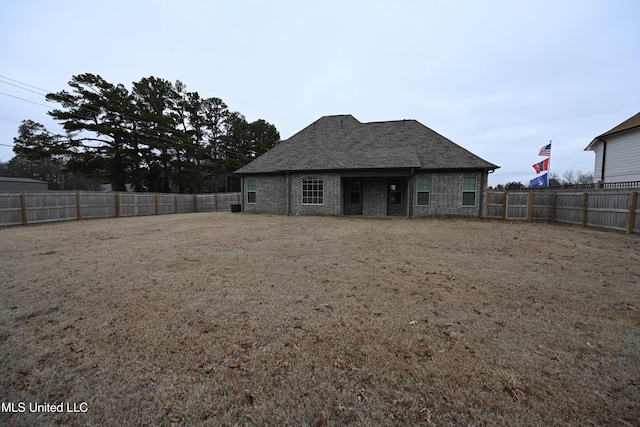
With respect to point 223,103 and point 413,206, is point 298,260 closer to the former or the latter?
point 413,206

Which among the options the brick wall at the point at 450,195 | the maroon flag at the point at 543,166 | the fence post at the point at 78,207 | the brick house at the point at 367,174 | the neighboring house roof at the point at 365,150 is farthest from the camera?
the maroon flag at the point at 543,166

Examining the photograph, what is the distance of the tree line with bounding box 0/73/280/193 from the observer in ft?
88.9

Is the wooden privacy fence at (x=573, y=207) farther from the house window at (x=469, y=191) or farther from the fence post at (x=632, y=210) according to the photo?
the house window at (x=469, y=191)

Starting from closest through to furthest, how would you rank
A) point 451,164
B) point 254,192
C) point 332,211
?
point 451,164
point 332,211
point 254,192

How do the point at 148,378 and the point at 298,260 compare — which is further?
the point at 298,260

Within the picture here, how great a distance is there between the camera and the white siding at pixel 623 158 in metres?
16.2

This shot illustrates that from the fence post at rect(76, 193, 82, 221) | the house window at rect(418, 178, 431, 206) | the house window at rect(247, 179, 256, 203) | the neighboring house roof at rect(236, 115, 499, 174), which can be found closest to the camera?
the neighboring house roof at rect(236, 115, 499, 174)

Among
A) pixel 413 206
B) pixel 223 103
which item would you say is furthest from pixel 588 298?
pixel 223 103

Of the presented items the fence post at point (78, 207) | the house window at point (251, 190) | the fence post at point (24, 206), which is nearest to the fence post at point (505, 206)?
the house window at point (251, 190)

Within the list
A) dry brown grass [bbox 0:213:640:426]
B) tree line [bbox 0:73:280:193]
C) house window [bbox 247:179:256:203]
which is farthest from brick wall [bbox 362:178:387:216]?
tree line [bbox 0:73:280:193]

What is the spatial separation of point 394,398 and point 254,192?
18.6 meters

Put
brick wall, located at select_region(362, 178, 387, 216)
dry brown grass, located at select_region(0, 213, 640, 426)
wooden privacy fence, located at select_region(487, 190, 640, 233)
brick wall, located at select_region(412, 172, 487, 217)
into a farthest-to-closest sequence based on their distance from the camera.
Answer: brick wall, located at select_region(362, 178, 387, 216) < brick wall, located at select_region(412, 172, 487, 217) < wooden privacy fence, located at select_region(487, 190, 640, 233) < dry brown grass, located at select_region(0, 213, 640, 426)

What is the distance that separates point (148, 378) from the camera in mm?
2395

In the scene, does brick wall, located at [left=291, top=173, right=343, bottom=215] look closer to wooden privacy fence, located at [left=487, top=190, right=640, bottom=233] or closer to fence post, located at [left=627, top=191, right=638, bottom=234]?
wooden privacy fence, located at [left=487, top=190, right=640, bottom=233]
